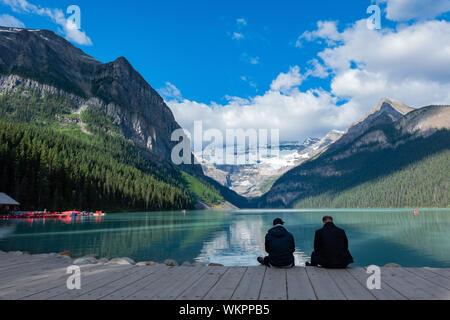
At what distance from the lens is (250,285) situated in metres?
9.62

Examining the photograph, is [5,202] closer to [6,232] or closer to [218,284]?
[6,232]

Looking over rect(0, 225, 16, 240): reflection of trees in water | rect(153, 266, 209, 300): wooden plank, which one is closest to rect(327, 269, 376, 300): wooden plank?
rect(153, 266, 209, 300): wooden plank

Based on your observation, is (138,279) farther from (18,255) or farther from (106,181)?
(106,181)

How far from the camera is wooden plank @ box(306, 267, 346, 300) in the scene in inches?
320

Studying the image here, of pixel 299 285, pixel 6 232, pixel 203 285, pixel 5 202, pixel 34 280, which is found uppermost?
pixel 299 285

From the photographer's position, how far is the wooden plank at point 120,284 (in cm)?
840

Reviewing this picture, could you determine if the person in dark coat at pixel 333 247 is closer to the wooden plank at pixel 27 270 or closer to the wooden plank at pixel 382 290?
the wooden plank at pixel 382 290

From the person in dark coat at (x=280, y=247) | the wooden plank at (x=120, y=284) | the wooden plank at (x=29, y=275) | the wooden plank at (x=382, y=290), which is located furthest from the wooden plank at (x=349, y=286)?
the wooden plank at (x=29, y=275)

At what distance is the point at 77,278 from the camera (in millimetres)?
10734

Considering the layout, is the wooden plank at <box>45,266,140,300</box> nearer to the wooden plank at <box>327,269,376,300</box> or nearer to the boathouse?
the wooden plank at <box>327,269,376,300</box>

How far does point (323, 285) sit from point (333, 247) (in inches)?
116

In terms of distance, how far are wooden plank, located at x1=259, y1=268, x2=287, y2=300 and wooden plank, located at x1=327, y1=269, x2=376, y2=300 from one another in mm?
1663

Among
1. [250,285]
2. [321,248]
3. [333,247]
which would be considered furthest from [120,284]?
[333,247]
